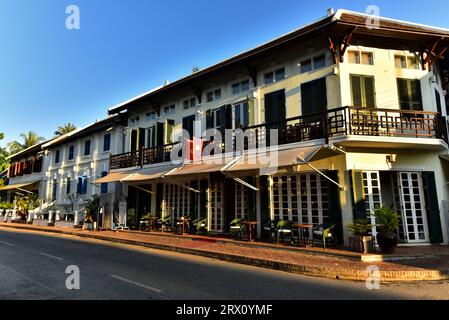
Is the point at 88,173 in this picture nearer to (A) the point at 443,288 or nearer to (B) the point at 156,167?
(B) the point at 156,167

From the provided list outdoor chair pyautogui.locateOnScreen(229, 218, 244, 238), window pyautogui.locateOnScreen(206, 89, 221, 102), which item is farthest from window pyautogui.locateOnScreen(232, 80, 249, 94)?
outdoor chair pyautogui.locateOnScreen(229, 218, 244, 238)

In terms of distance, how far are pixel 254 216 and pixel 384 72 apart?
839 cm

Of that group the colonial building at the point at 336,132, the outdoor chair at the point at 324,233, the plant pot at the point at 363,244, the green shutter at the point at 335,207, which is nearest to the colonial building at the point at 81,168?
the colonial building at the point at 336,132

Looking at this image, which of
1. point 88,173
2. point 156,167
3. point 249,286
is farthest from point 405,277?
point 88,173

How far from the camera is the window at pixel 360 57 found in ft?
43.0

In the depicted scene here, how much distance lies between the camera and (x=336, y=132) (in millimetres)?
A: 11523

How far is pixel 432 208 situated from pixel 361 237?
402 cm

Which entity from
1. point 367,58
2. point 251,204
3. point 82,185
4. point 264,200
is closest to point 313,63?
point 367,58

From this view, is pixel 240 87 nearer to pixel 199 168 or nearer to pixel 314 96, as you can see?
pixel 314 96

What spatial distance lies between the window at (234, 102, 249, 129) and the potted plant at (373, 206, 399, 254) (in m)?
7.63

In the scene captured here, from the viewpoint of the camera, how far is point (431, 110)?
1305 cm

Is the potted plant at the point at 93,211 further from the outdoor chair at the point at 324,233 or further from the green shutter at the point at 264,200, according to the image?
the outdoor chair at the point at 324,233

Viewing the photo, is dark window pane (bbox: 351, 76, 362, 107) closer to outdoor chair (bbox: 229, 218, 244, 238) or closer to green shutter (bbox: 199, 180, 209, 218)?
outdoor chair (bbox: 229, 218, 244, 238)

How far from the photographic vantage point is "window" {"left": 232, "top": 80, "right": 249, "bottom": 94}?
1616cm
